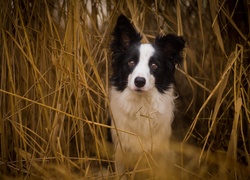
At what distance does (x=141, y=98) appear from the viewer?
3100 millimetres

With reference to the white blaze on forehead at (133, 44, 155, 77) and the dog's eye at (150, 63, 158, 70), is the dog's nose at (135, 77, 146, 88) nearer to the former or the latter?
Answer: the white blaze on forehead at (133, 44, 155, 77)

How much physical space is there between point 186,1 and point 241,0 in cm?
75

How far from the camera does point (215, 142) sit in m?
3.29

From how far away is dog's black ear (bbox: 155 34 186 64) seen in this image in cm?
303

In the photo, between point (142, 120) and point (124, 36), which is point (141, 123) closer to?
point (142, 120)

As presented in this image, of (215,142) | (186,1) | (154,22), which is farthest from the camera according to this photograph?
(154,22)

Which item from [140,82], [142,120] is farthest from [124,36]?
[142,120]

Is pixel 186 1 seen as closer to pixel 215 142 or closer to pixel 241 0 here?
pixel 241 0

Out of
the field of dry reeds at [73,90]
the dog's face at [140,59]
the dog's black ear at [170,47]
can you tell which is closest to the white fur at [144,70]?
the dog's face at [140,59]

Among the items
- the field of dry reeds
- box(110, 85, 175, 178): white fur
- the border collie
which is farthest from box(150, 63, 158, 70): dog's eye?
the field of dry reeds

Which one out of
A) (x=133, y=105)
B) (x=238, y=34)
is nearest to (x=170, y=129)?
(x=133, y=105)

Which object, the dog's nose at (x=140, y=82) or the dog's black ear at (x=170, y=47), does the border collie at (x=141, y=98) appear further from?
the dog's nose at (x=140, y=82)

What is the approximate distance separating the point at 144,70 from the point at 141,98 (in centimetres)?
37

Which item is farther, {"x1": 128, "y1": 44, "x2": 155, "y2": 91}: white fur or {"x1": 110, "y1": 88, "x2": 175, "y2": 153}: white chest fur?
{"x1": 110, "y1": 88, "x2": 175, "y2": 153}: white chest fur
